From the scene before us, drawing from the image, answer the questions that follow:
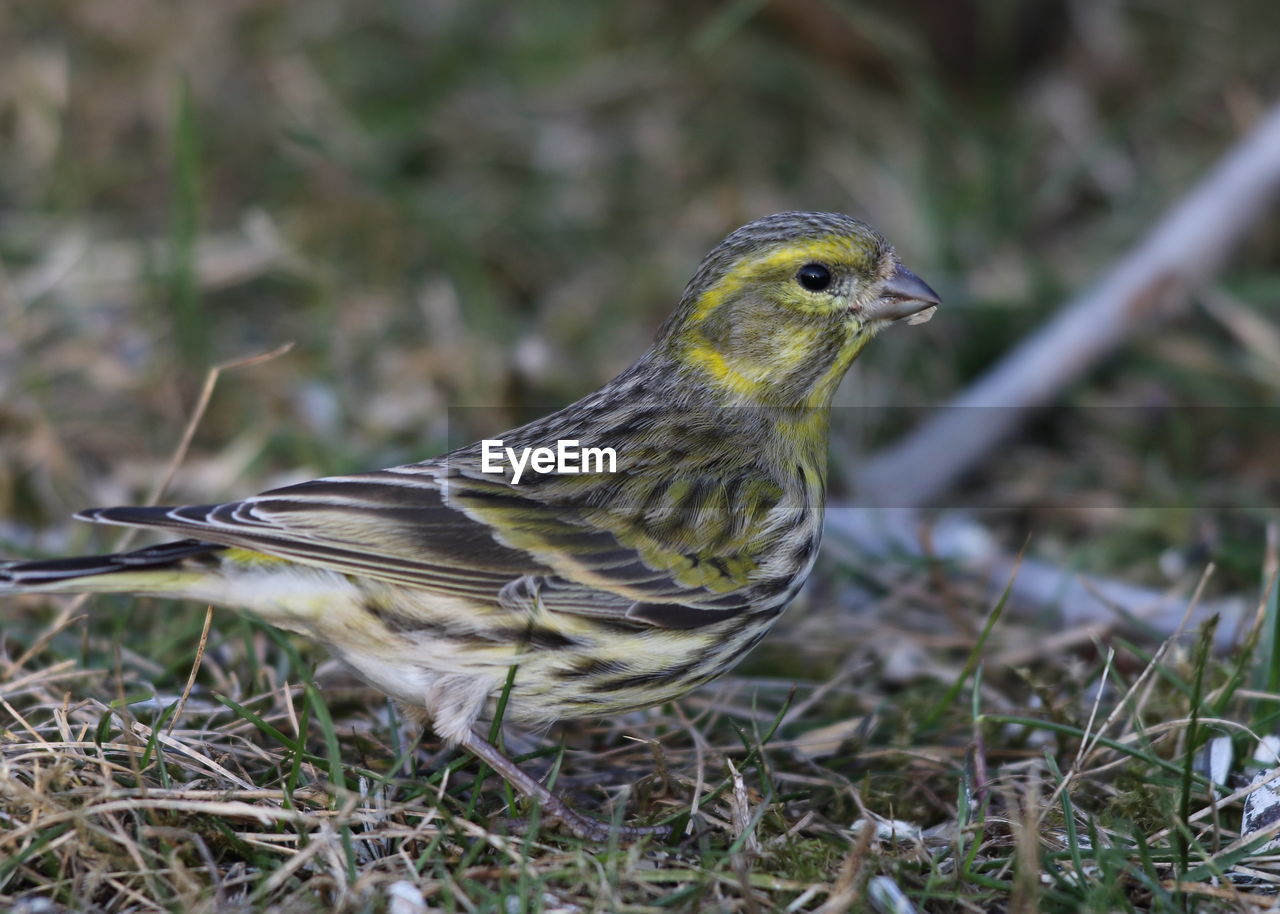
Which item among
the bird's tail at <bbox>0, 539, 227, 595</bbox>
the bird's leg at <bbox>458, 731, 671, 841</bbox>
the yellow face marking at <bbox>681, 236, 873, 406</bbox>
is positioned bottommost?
the bird's leg at <bbox>458, 731, 671, 841</bbox>

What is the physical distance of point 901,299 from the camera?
3.55 meters

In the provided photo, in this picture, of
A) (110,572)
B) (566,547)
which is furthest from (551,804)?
(110,572)

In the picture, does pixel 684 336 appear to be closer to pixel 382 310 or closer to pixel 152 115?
pixel 382 310

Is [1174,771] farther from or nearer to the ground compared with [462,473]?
nearer to the ground

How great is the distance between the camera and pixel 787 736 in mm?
3592

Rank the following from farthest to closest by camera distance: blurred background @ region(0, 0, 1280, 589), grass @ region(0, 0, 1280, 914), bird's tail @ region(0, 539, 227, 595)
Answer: blurred background @ region(0, 0, 1280, 589) < bird's tail @ region(0, 539, 227, 595) < grass @ region(0, 0, 1280, 914)

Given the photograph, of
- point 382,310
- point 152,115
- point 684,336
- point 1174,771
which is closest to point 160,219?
point 152,115

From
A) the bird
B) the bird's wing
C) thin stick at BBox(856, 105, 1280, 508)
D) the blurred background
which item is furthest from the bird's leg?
thin stick at BBox(856, 105, 1280, 508)

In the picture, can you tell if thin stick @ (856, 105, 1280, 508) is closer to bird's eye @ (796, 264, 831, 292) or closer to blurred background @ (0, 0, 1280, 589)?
blurred background @ (0, 0, 1280, 589)

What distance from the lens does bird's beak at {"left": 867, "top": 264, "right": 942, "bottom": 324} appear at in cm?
354

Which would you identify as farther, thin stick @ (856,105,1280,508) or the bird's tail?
thin stick @ (856,105,1280,508)

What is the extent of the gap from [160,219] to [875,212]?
10.7 ft

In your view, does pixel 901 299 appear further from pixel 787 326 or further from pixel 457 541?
pixel 457 541

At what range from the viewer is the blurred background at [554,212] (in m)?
5.04
